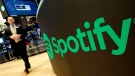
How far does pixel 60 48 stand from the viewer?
8.25ft

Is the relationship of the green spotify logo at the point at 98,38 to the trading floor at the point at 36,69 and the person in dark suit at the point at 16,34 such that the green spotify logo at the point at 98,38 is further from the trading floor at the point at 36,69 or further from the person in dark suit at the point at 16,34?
the person in dark suit at the point at 16,34

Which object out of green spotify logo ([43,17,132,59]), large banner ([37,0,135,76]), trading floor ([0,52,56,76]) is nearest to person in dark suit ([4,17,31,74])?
trading floor ([0,52,56,76])

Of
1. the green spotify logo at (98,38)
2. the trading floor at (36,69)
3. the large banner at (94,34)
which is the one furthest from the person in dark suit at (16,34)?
the green spotify logo at (98,38)

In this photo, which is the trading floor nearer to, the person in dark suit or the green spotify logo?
the person in dark suit

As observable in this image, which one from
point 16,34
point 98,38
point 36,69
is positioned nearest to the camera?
point 98,38

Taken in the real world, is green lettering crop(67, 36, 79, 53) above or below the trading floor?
above

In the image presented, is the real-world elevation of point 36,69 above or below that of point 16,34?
below

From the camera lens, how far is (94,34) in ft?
5.78

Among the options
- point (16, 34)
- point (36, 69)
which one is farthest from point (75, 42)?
point (36, 69)

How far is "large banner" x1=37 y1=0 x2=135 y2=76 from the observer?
1.48m

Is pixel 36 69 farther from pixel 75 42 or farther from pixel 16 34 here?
pixel 75 42

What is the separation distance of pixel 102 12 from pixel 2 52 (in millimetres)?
9983

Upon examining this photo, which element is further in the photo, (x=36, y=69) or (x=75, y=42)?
(x=36, y=69)

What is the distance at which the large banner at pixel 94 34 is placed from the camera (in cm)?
148
